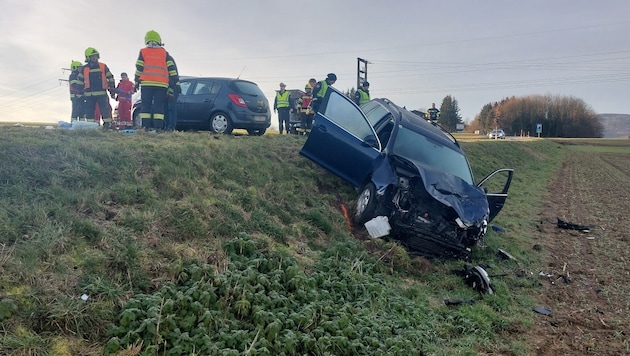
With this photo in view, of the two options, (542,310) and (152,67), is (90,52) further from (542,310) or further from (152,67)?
(542,310)

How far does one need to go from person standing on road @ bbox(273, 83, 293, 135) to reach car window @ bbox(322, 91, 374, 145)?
7038mm

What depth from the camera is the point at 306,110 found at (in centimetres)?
1298

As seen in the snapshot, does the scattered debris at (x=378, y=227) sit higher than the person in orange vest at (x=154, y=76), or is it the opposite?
the person in orange vest at (x=154, y=76)

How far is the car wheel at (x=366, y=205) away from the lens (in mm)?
6270

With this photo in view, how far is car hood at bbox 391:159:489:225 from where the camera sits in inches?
227

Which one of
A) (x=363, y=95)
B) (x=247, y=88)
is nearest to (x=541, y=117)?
(x=363, y=95)

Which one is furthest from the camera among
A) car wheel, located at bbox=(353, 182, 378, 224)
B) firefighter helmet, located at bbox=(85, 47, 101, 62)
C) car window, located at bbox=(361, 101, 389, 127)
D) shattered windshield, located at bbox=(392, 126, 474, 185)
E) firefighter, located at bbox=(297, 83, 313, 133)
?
firefighter, located at bbox=(297, 83, 313, 133)

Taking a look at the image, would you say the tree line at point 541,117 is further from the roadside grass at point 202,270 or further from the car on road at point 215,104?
the roadside grass at point 202,270

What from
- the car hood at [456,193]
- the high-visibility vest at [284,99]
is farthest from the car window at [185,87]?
the car hood at [456,193]

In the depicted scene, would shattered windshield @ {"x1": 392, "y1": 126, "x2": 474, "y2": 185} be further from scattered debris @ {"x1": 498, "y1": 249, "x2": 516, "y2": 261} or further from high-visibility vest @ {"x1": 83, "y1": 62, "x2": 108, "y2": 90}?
high-visibility vest @ {"x1": 83, "y1": 62, "x2": 108, "y2": 90}

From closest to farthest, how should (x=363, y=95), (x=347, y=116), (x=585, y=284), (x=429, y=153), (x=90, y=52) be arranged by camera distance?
(x=585, y=284) → (x=429, y=153) → (x=347, y=116) → (x=90, y=52) → (x=363, y=95)

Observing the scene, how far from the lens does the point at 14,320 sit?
261 cm

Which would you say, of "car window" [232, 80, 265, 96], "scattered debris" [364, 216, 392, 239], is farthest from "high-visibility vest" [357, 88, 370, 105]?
"scattered debris" [364, 216, 392, 239]

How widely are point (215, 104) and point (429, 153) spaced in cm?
559
